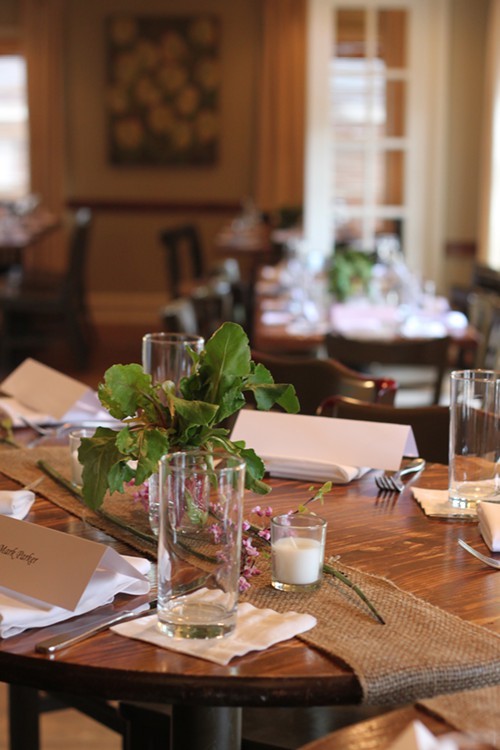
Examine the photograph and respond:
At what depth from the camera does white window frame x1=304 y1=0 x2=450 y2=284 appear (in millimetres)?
6777

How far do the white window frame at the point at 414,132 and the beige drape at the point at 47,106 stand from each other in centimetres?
364

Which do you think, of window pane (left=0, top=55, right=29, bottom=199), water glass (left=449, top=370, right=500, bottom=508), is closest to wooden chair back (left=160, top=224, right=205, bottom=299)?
window pane (left=0, top=55, right=29, bottom=199)

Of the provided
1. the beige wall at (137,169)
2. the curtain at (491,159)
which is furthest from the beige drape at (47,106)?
the curtain at (491,159)

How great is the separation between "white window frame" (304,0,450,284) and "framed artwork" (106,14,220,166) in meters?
3.18

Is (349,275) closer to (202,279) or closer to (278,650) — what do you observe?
(202,279)

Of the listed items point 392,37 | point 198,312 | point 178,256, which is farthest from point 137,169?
point 198,312

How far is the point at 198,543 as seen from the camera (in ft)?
3.84

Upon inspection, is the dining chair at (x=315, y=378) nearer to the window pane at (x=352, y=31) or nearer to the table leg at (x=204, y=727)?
the table leg at (x=204, y=727)

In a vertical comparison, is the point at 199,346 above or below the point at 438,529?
above

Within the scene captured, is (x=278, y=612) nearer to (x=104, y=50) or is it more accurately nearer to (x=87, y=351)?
(x=87, y=351)

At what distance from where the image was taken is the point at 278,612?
4.10ft

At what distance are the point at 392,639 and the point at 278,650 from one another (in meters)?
0.12

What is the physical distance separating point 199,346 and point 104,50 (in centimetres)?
868

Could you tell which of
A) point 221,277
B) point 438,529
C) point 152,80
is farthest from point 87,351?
point 438,529
